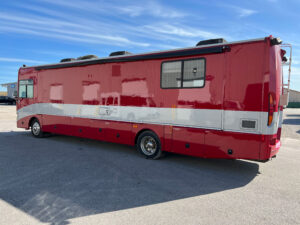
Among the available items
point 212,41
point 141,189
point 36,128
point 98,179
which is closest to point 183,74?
point 212,41

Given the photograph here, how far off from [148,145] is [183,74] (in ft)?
7.52

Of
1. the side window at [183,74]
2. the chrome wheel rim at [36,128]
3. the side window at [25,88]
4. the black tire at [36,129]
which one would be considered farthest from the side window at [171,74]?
the side window at [25,88]

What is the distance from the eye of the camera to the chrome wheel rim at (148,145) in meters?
6.98

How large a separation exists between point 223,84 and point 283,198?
2.64 m

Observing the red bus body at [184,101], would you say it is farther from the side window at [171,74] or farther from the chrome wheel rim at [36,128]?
the chrome wheel rim at [36,128]

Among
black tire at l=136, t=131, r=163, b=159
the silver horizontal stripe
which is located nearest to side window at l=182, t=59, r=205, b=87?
the silver horizontal stripe

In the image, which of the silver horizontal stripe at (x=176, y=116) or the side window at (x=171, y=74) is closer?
the silver horizontal stripe at (x=176, y=116)

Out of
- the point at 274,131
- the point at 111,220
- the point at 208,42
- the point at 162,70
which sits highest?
the point at 208,42

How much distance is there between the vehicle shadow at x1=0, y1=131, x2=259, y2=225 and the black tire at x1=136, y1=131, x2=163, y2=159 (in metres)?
0.24

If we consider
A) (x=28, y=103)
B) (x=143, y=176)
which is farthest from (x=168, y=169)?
(x=28, y=103)

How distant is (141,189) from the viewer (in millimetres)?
4676

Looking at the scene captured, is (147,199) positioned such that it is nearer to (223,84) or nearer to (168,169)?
(168,169)

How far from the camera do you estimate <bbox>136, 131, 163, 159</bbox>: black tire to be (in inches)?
270

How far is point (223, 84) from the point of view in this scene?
18.5 ft
